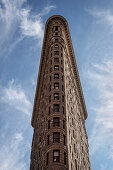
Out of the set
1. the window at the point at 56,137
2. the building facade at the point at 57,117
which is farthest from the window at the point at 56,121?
the window at the point at 56,137

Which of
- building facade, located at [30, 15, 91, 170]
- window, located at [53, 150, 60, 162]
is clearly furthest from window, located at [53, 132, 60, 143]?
window, located at [53, 150, 60, 162]

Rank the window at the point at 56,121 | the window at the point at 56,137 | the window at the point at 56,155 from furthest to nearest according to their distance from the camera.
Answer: the window at the point at 56,121 < the window at the point at 56,137 < the window at the point at 56,155

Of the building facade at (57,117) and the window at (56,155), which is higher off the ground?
the building facade at (57,117)

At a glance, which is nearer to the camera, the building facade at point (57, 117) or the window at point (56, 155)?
the window at point (56, 155)

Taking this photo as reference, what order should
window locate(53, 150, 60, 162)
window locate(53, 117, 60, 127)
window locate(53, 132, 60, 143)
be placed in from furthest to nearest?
window locate(53, 117, 60, 127), window locate(53, 132, 60, 143), window locate(53, 150, 60, 162)

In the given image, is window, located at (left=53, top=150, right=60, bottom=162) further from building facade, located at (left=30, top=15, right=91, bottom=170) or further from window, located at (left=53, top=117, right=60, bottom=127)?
window, located at (left=53, top=117, right=60, bottom=127)

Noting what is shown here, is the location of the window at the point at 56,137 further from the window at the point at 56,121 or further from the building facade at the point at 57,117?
the window at the point at 56,121

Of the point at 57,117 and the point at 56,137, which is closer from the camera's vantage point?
the point at 56,137

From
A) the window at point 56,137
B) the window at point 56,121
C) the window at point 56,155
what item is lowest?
the window at point 56,155

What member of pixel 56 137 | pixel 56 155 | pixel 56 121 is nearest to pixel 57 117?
pixel 56 121

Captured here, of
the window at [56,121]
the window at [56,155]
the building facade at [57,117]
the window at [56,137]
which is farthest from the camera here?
the window at [56,121]

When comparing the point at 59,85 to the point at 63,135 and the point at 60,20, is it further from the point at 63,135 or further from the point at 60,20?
the point at 60,20

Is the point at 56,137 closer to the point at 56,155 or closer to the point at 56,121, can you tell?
the point at 56,155

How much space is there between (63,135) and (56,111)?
686 cm
